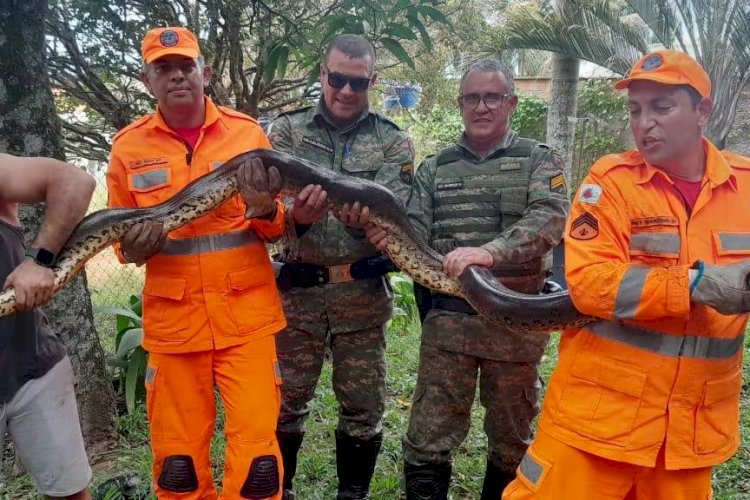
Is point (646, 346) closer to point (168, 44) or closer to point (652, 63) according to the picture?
point (652, 63)

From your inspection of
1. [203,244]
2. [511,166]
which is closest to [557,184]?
[511,166]

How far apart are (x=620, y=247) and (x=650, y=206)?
0.66ft

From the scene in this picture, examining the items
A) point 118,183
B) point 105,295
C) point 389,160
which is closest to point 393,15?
point 389,160

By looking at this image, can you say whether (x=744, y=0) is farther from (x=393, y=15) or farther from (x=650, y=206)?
(x=650, y=206)

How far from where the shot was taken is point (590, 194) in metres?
2.61

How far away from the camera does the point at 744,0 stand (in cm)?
744

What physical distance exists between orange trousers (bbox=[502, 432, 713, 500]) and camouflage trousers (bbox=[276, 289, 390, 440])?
1527 mm

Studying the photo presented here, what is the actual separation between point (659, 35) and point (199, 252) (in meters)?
7.33

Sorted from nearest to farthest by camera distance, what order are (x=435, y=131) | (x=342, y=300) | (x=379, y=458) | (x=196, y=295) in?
(x=196, y=295)
(x=342, y=300)
(x=379, y=458)
(x=435, y=131)

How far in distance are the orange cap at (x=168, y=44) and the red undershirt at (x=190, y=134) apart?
0.38 metres

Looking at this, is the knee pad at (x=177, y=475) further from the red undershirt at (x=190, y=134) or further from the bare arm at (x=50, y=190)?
the red undershirt at (x=190, y=134)

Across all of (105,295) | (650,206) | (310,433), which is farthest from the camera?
(105,295)

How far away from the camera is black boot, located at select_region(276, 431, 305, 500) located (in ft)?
13.1

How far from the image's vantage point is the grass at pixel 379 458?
4297mm
